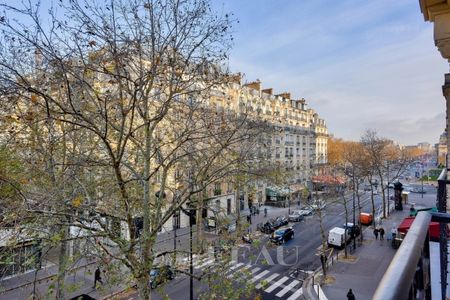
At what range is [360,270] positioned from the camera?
20047mm

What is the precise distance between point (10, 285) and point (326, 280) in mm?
17140

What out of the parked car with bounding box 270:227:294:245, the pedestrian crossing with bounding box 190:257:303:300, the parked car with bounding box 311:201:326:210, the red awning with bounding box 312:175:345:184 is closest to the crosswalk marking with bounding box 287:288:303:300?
the pedestrian crossing with bounding box 190:257:303:300

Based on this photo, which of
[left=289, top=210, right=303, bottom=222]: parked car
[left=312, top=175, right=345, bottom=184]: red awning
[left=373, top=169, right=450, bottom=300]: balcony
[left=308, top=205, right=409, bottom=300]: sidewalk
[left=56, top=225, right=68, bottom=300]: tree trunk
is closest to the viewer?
[left=373, top=169, right=450, bottom=300]: balcony

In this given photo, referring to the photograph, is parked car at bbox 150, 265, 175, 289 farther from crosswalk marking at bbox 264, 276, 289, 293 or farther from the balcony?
crosswalk marking at bbox 264, 276, 289, 293

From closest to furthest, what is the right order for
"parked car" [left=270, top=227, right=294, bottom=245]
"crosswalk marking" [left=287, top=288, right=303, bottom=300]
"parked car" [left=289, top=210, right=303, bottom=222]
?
1. "crosswalk marking" [left=287, top=288, right=303, bottom=300]
2. "parked car" [left=270, top=227, right=294, bottom=245]
3. "parked car" [left=289, top=210, right=303, bottom=222]

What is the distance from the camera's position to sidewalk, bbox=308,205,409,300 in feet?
55.4

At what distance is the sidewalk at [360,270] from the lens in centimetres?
1689

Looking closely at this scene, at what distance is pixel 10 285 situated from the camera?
54.6 ft

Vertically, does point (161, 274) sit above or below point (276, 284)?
above

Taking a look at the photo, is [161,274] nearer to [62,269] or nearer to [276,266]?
[62,269]

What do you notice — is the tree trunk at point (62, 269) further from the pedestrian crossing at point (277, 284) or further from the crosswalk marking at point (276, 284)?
the crosswalk marking at point (276, 284)

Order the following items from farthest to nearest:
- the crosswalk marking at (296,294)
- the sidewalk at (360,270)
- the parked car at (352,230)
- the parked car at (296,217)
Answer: the parked car at (296,217), the parked car at (352,230), the sidewalk at (360,270), the crosswalk marking at (296,294)

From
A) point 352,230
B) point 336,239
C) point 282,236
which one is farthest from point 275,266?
point 352,230

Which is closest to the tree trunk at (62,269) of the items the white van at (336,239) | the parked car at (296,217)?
the white van at (336,239)
